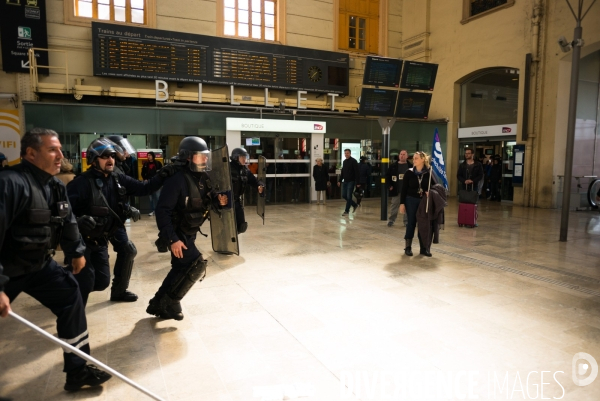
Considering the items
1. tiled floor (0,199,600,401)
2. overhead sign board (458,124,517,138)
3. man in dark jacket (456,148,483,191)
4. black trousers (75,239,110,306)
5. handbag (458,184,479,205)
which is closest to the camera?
tiled floor (0,199,600,401)

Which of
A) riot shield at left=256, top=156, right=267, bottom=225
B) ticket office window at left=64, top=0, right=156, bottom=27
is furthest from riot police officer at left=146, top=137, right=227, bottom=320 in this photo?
ticket office window at left=64, top=0, right=156, bottom=27

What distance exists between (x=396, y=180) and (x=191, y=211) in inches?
287

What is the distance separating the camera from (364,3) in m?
17.8

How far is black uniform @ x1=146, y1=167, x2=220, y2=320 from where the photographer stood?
3652mm

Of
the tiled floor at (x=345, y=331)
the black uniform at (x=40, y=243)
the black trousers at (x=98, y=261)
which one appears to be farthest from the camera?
the black trousers at (x=98, y=261)

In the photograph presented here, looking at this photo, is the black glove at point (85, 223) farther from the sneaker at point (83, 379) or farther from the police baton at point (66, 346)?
the police baton at point (66, 346)

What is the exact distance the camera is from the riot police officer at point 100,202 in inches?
142

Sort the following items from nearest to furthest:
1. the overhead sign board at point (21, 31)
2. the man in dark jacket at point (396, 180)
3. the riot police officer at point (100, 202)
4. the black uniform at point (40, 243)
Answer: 1. the black uniform at point (40, 243)
2. the riot police officer at point (100, 202)
3. the man in dark jacket at point (396, 180)
4. the overhead sign board at point (21, 31)

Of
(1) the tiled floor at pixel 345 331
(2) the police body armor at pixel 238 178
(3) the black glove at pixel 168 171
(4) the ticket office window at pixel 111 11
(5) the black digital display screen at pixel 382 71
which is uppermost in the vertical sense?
(4) the ticket office window at pixel 111 11

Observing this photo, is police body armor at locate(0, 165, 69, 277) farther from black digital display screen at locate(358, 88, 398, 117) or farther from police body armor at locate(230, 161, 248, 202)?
black digital display screen at locate(358, 88, 398, 117)

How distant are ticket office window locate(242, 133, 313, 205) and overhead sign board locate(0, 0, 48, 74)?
697 cm

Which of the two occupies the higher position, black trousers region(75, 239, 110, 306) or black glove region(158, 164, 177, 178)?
black glove region(158, 164, 177, 178)

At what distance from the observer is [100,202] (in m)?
3.76

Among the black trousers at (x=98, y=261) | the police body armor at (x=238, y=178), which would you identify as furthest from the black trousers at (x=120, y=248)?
the police body armor at (x=238, y=178)
